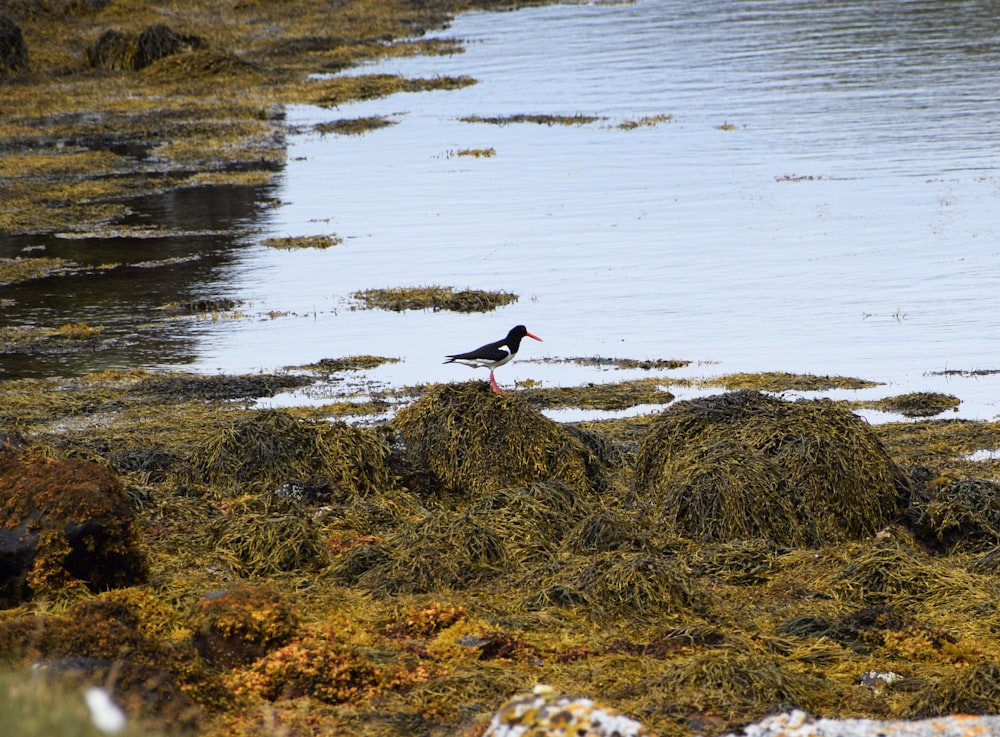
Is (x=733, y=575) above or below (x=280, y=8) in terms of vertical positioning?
below

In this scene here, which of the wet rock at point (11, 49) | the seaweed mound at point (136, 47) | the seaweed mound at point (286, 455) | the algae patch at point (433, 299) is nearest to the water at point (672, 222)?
the algae patch at point (433, 299)

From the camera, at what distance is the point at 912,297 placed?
22.7 meters

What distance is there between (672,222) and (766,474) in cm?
1961

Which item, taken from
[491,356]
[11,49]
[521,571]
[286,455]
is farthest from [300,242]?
[11,49]

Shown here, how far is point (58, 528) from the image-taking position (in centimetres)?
844

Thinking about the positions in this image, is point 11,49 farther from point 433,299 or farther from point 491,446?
point 491,446

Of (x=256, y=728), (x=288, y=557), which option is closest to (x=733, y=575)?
(x=288, y=557)

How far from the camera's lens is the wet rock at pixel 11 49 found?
2004 inches

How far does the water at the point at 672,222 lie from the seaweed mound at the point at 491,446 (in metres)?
5.00

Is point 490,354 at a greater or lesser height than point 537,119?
lesser

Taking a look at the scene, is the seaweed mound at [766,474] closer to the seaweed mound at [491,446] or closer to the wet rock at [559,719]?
the seaweed mound at [491,446]

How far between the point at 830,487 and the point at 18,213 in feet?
78.5

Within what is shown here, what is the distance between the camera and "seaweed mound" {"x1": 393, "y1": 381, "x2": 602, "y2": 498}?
11.9 m

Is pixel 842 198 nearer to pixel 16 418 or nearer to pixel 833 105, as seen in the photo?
pixel 833 105
